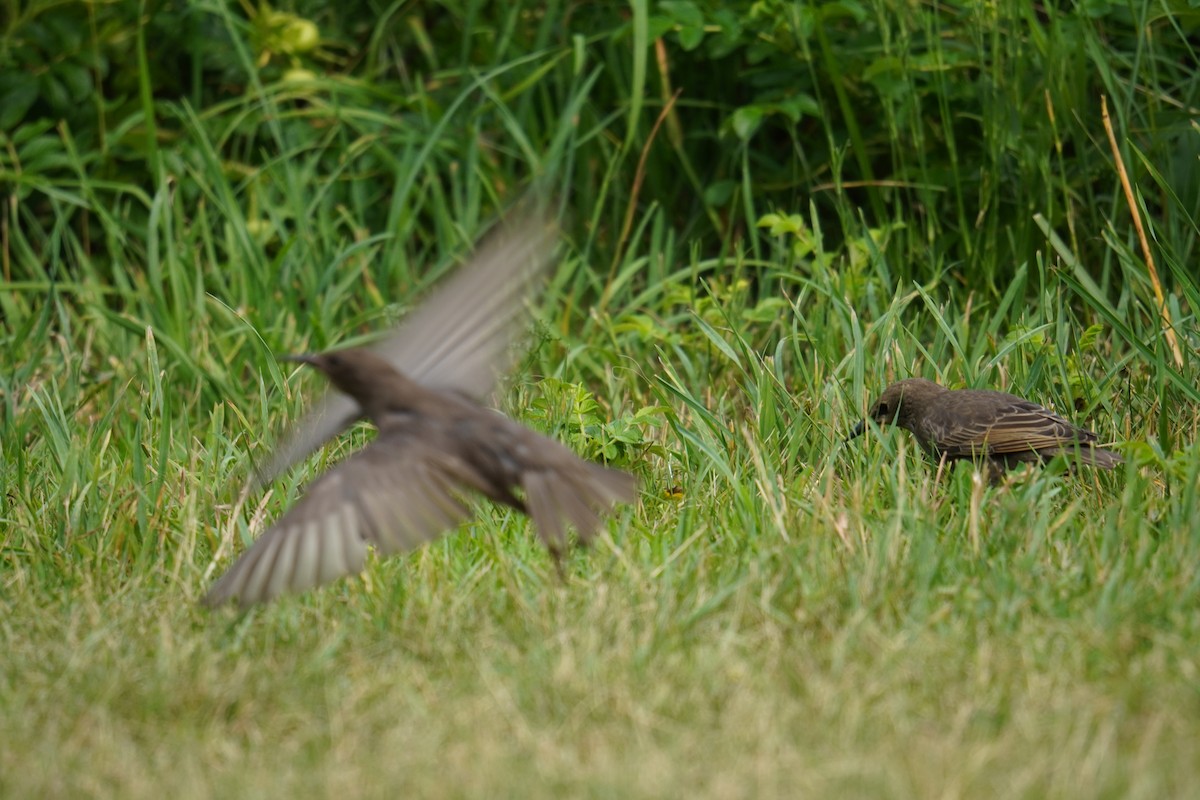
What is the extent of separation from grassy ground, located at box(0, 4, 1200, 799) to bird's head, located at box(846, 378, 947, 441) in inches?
3.9

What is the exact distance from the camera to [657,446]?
514 cm

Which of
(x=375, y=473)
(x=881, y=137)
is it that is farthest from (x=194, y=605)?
(x=881, y=137)

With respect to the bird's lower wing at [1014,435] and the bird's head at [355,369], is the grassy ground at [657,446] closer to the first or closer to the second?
the bird's lower wing at [1014,435]

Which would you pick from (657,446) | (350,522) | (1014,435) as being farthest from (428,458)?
(1014,435)

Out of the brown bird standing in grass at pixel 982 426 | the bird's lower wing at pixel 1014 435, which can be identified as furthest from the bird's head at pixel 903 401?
the bird's lower wing at pixel 1014 435

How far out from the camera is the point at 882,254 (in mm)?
6082

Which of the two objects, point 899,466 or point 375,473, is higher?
point 375,473

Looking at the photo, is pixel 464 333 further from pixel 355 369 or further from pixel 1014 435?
pixel 1014 435

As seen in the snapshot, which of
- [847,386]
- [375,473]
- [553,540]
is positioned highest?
[375,473]

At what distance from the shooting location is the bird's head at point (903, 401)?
16.7 feet

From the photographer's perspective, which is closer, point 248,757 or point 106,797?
point 106,797

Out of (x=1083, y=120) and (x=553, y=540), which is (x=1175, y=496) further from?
(x=1083, y=120)

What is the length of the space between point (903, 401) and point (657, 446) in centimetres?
80

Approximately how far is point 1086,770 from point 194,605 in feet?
7.27
